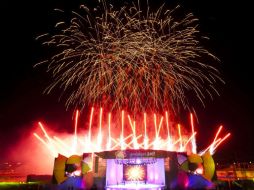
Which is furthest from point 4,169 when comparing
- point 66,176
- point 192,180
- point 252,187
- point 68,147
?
point 252,187

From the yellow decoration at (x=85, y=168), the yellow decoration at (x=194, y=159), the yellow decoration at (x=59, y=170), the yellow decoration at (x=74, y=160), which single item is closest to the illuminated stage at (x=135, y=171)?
the yellow decoration at (x=85, y=168)

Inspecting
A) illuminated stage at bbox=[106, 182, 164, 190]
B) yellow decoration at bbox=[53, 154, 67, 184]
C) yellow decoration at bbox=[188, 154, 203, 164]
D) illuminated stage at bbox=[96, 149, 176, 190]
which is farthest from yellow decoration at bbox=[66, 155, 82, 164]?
yellow decoration at bbox=[188, 154, 203, 164]

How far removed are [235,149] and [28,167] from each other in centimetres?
4861

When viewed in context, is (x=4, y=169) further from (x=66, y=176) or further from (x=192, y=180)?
(x=192, y=180)

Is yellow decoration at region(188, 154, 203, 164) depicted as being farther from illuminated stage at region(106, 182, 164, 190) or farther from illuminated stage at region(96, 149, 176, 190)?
illuminated stage at region(106, 182, 164, 190)

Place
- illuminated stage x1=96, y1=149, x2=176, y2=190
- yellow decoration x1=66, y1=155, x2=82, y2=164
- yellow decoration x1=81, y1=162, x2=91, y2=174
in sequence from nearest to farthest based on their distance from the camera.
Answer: yellow decoration x1=81, y1=162, x2=91, y2=174, yellow decoration x1=66, y1=155, x2=82, y2=164, illuminated stage x1=96, y1=149, x2=176, y2=190

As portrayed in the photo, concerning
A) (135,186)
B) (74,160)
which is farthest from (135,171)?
(74,160)

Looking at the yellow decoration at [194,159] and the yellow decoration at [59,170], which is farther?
the yellow decoration at [59,170]

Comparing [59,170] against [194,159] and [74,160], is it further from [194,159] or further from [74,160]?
[194,159]

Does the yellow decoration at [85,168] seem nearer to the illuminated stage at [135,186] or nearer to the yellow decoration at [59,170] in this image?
the yellow decoration at [59,170]

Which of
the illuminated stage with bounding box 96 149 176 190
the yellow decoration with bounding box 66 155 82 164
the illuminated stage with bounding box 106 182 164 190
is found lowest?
the illuminated stage with bounding box 106 182 164 190

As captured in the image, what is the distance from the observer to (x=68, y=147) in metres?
50.1

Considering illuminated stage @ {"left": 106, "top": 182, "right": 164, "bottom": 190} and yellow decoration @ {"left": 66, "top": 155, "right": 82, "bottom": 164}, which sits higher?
yellow decoration @ {"left": 66, "top": 155, "right": 82, "bottom": 164}

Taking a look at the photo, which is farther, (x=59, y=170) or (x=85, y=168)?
(x=59, y=170)
